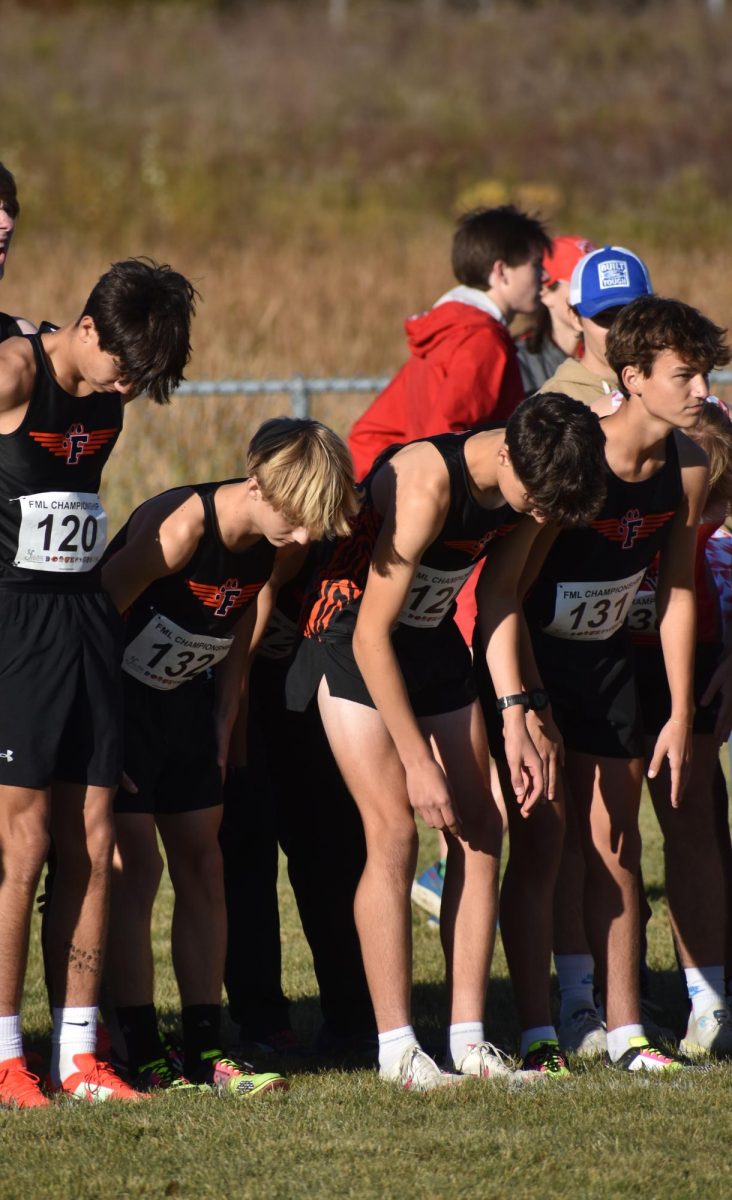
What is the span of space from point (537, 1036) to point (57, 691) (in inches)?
61.1

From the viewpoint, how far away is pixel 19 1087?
364 cm

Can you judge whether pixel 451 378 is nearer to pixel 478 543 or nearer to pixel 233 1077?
pixel 478 543

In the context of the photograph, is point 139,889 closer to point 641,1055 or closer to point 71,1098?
point 71,1098

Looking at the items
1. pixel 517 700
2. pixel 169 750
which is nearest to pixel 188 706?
pixel 169 750

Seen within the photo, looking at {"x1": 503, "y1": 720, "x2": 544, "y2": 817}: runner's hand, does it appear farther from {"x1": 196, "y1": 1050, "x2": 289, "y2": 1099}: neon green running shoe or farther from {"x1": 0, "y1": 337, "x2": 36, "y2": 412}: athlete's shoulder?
{"x1": 0, "y1": 337, "x2": 36, "y2": 412}: athlete's shoulder

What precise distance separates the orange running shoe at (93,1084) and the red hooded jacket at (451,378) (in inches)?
104

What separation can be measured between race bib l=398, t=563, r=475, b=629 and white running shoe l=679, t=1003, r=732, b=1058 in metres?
1.42

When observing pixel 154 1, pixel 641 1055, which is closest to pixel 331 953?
pixel 641 1055

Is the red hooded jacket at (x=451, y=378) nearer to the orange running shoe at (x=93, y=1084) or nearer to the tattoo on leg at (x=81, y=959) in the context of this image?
the tattoo on leg at (x=81, y=959)

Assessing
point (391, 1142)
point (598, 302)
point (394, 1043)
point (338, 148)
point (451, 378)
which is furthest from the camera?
point (338, 148)

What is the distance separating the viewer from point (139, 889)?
3996 mm

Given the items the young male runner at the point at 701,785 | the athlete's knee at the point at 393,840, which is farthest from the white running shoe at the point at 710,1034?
the athlete's knee at the point at 393,840

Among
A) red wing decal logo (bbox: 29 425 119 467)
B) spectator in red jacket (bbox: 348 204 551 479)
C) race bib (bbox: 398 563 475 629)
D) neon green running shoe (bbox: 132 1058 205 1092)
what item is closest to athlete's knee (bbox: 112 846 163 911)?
neon green running shoe (bbox: 132 1058 205 1092)

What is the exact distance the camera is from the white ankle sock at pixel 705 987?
4.48 meters
